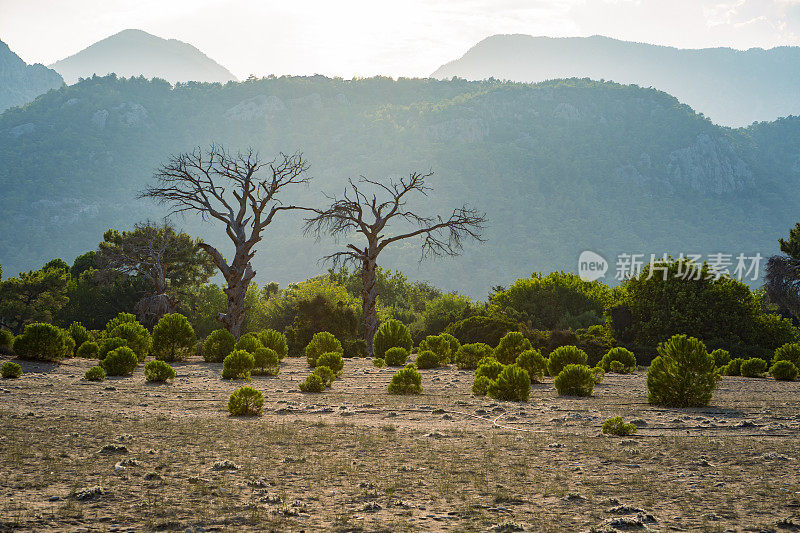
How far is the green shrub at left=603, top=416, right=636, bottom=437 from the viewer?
31.3 feet

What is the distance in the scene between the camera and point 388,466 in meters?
7.48

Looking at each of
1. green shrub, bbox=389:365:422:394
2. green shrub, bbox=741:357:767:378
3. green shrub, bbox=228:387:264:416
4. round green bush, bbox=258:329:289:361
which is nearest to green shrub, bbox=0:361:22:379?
green shrub, bbox=228:387:264:416

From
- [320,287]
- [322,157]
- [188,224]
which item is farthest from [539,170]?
[320,287]

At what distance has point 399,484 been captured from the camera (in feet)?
21.9

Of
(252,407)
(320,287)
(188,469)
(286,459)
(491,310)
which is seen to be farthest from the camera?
(320,287)

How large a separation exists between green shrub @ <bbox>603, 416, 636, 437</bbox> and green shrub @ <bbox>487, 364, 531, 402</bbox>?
11.6 ft

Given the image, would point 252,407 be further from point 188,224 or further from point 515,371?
point 188,224

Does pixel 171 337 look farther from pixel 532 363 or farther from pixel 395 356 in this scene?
pixel 532 363

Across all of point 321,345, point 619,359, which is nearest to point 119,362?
point 321,345

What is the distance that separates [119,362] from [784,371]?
1934cm

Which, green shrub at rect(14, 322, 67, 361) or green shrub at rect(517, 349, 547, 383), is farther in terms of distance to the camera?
green shrub at rect(14, 322, 67, 361)

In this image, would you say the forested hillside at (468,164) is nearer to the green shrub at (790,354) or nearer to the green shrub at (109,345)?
the green shrub at (790,354)

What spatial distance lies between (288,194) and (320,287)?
97491mm

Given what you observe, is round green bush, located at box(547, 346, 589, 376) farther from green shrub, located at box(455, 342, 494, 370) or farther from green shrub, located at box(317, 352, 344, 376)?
green shrub, located at box(317, 352, 344, 376)
